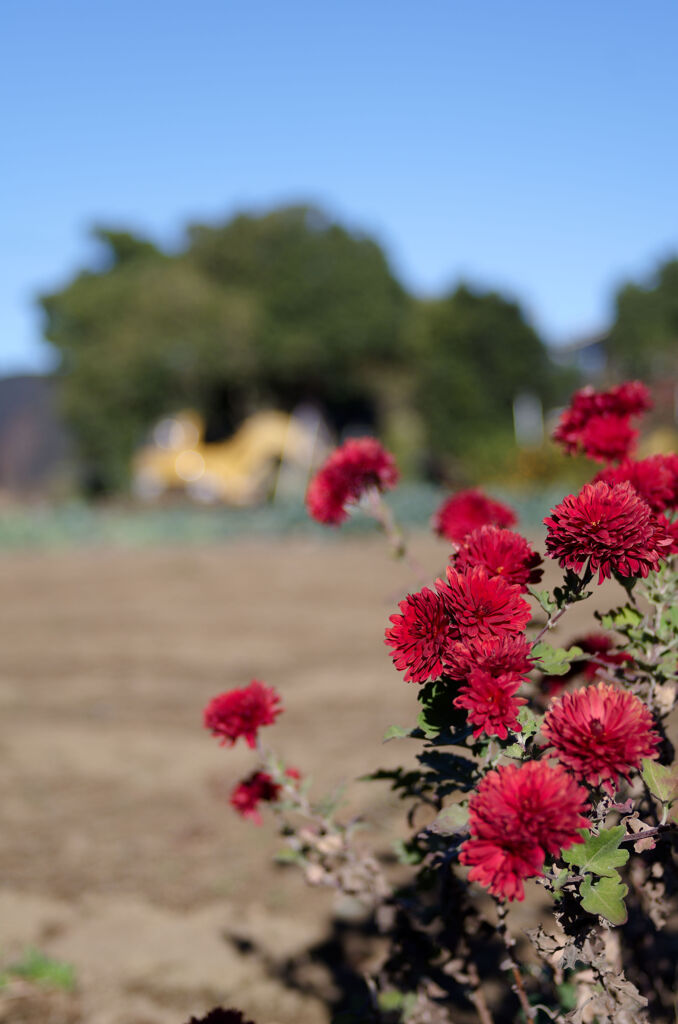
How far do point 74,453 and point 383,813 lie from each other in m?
18.2

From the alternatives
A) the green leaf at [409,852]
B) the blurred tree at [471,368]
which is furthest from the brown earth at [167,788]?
the blurred tree at [471,368]

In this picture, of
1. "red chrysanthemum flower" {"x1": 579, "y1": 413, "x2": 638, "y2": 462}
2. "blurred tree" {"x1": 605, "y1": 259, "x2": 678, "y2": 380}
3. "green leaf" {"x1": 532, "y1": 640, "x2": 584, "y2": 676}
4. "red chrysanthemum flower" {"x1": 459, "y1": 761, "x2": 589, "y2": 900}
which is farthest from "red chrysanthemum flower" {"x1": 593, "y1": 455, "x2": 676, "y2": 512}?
"blurred tree" {"x1": 605, "y1": 259, "x2": 678, "y2": 380}

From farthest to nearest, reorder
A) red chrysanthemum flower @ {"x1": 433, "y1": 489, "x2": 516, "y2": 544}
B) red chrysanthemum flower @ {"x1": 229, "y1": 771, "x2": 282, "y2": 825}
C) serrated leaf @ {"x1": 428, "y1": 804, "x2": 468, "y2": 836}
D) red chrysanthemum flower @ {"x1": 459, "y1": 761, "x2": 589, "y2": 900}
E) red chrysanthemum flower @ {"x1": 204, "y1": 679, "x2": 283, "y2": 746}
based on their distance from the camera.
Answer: red chrysanthemum flower @ {"x1": 229, "y1": 771, "x2": 282, "y2": 825} < red chrysanthemum flower @ {"x1": 433, "y1": 489, "x2": 516, "y2": 544} < red chrysanthemum flower @ {"x1": 204, "y1": 679, "x2": 283, "y2": 746} < serrated leaf @ {"x1": 428, "y1": 804, "x2": 468, "y2": 836} < red chrysanthemum flower @ {"x1": 459, "y1": 761, "x2": 589, "y2": 900}

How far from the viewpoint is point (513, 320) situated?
25188 mm

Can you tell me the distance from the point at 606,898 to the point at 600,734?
0.27 m

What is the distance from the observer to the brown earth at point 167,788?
2838 mm

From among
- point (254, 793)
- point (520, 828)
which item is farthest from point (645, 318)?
point (520, 828)

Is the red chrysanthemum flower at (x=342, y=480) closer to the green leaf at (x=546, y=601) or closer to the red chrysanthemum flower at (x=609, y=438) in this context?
the red chrysanthemum flower at (x=609, y=438)

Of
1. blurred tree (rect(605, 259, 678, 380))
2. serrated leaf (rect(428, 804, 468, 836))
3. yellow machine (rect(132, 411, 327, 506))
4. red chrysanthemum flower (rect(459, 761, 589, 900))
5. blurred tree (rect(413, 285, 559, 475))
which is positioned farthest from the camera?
blurred tree (rect(605, 259, 678, 380))

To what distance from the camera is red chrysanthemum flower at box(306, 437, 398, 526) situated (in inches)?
75.7

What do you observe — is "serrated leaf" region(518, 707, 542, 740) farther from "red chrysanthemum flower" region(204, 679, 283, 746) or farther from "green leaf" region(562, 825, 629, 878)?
"red chrysanthemum flower" region(204, 679, 283, 746)

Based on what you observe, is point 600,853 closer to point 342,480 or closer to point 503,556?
point 503,556

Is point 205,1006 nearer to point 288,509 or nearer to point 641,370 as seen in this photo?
point 288,509

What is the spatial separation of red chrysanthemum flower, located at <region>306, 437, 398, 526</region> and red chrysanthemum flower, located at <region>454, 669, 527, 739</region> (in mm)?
851
